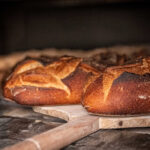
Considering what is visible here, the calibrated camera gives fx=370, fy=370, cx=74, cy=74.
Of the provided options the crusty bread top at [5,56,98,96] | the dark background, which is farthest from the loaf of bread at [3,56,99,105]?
the dark background

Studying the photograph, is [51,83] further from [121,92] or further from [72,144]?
[72,144]

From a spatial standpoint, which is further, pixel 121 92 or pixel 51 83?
pixel 51 83

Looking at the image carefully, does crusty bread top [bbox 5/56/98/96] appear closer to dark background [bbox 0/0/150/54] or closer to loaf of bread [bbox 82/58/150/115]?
loaf of bread [bbox 82/58/150/115]

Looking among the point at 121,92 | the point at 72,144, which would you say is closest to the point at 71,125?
the point at 72,144

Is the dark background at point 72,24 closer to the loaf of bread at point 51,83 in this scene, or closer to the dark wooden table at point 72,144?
the loaf of bread at point 51,83

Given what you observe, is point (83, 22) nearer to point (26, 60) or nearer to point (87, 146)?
point (26, 60)

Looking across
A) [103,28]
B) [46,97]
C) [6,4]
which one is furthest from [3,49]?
[46,97]
